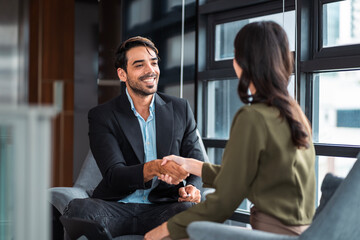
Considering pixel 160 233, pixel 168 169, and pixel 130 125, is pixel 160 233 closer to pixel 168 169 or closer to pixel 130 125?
pixel 168 169

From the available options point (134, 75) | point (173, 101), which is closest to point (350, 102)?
point (173, 101)

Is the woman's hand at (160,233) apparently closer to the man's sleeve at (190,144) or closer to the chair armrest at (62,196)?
the man's sleeve at (190,144)

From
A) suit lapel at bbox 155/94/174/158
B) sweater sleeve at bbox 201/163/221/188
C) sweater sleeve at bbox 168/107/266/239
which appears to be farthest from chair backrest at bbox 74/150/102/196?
sweater sleeve at bbox 168/107/266/239

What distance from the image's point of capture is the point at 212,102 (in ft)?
12.4

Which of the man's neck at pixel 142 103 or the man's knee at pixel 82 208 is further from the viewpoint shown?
the man's neck at pixel 142 103

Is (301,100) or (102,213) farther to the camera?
(301,100)

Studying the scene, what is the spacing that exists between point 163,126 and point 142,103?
170 mm

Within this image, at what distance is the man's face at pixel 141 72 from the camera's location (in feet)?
8.63

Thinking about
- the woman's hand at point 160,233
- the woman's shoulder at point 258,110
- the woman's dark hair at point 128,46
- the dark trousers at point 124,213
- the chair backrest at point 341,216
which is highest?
the woman's dark hair at point 128,46

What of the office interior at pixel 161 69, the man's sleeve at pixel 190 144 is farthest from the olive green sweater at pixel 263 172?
the man's sleeve at pixel 190 144

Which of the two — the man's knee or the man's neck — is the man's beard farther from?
the man's knee

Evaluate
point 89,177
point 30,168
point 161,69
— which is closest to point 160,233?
point 30,168

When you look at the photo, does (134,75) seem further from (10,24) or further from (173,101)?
(10,24)

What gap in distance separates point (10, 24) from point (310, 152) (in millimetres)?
4422
